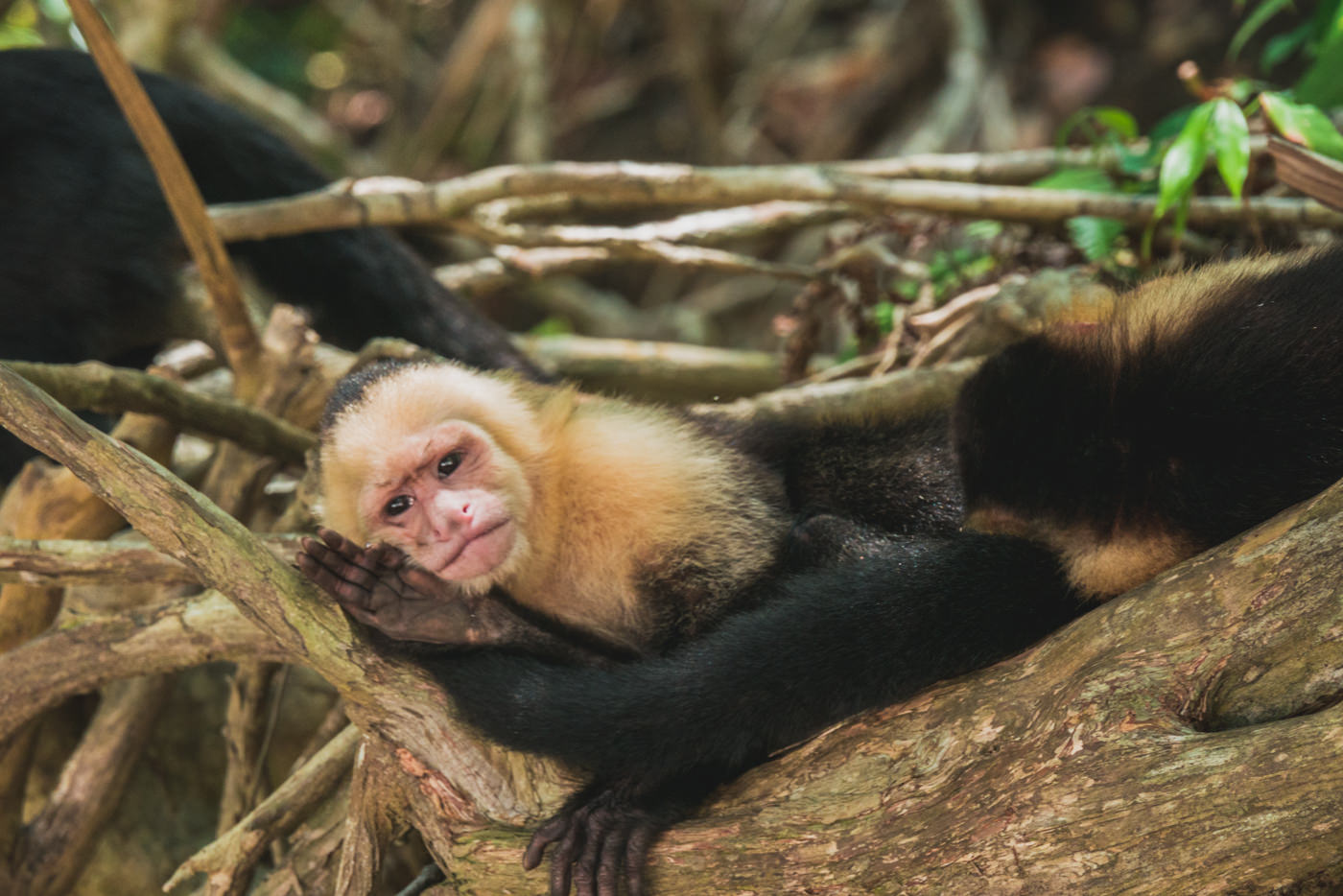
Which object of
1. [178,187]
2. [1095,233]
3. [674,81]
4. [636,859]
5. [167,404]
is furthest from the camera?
[674,81]

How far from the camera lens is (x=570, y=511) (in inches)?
85.4

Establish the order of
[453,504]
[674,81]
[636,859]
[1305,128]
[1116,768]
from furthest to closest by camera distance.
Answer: [674,81], [1305,128], [453,504], [636,859], [1116,768]

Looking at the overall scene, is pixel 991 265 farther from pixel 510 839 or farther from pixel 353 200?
pixel 510 839

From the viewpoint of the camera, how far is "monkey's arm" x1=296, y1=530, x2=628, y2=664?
1.85 meters

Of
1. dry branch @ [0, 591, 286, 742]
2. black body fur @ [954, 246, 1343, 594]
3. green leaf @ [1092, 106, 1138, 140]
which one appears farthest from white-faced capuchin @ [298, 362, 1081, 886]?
green leaf @ [1092, 106, 1138, 140]

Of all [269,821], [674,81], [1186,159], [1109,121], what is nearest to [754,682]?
[269,821]

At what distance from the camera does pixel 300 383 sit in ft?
9.55

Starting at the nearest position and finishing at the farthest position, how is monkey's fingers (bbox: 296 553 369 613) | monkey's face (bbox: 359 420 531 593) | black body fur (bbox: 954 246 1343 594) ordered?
1. black body fur (bbox: 954 246 1343 594)
2. monkey's fingers (bbox: 296 553 369 613)
3. monkey's face (bbox: 359 420 531 593)

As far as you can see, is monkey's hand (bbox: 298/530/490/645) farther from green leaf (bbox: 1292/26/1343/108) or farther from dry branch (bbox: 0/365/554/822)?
green leaf (bbox: 1292/26/1343/108)

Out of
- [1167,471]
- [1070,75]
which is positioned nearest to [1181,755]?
[1167,471]

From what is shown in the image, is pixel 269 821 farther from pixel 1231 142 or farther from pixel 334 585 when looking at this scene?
pixel 1231 142

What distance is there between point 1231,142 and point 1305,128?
0.13 m

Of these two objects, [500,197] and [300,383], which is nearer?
[300,383]

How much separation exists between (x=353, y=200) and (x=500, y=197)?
383mm
